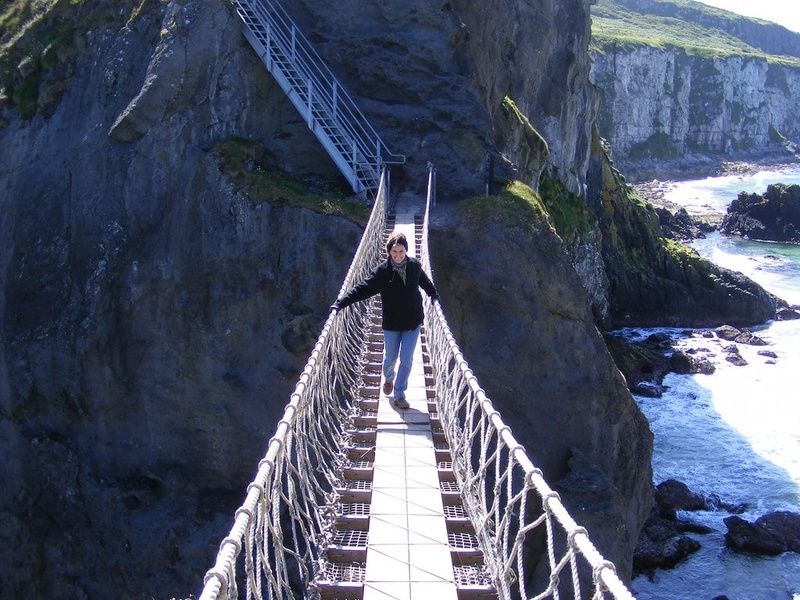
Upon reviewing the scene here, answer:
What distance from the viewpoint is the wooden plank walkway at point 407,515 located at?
450 cm


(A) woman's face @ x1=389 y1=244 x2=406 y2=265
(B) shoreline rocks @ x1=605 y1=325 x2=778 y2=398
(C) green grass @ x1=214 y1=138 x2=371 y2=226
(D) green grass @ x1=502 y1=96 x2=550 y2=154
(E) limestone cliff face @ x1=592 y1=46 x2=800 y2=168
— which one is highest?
(E) limestone cliff face @ x1=592 y1=46 x2=800 y2=168

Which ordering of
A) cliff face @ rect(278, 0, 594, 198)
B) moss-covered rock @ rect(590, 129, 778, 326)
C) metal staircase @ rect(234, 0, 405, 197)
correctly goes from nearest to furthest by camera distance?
metal staircase @ rect(234, 0, 405, 197)
cliff face @ rect(278, 0, 594, 198)
moss-covered rock @ rect(590, 129, 778, 326)

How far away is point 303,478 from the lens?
5203 mm

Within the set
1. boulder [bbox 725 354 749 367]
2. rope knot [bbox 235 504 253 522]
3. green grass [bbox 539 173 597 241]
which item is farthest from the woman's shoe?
boulder [bbox 725 354 749 367]

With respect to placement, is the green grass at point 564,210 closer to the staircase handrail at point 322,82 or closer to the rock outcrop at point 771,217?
the staircase handrail at point 322,82

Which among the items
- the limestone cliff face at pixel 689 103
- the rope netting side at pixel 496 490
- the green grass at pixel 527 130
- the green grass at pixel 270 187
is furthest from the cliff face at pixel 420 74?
the limestone cliff face at pixel 689 103

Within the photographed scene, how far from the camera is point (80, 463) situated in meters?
13.9

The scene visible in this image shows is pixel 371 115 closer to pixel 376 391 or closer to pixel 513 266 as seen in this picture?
pixel 513 266

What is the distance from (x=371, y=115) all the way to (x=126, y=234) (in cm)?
560

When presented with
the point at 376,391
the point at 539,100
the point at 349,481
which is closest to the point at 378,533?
the point at 349,481

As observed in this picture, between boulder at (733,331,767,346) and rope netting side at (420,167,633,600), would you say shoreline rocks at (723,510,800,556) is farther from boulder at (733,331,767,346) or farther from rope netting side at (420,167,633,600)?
boulder at (733,331,767,346)

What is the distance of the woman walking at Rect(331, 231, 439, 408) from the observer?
22.6 ft

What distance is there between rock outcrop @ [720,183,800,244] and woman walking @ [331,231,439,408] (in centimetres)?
5087

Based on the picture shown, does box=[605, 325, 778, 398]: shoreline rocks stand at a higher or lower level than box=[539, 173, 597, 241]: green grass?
lower
